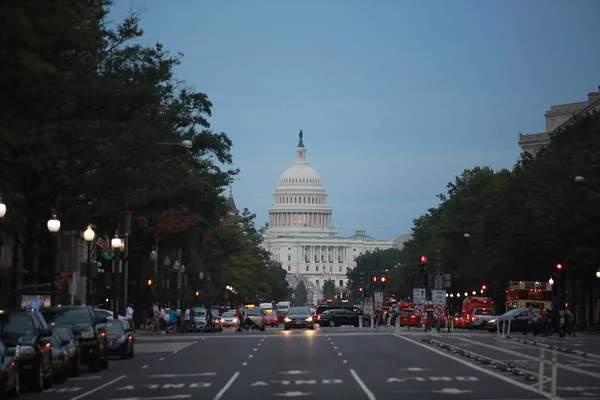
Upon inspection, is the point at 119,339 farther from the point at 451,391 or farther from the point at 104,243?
the point at 104,243

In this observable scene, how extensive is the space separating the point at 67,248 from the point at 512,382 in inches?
2010

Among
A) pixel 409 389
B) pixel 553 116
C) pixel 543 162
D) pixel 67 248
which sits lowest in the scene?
pixel 409 389

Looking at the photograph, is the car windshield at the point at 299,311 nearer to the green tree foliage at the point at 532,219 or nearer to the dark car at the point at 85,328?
the green tree foliage at the point at 532,219

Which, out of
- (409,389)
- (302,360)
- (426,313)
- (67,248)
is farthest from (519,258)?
(409,389)

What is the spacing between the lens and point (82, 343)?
38906mm

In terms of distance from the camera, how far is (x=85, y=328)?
39.0m

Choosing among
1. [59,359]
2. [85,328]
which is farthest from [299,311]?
[59,359]

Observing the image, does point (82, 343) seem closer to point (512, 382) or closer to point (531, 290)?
point (512, 382)

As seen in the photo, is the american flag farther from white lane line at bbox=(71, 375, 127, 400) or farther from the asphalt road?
A: white lane line at bbox=(71, 375, 127, 400)

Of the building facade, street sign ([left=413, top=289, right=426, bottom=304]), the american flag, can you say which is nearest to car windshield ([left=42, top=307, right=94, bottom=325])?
the american flag

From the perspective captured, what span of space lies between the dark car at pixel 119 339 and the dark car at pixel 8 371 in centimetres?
1817

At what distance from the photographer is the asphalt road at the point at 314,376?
96.1 feet

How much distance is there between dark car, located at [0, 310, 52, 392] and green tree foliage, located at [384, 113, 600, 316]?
1753 inches

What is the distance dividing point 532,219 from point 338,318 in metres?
15.7
